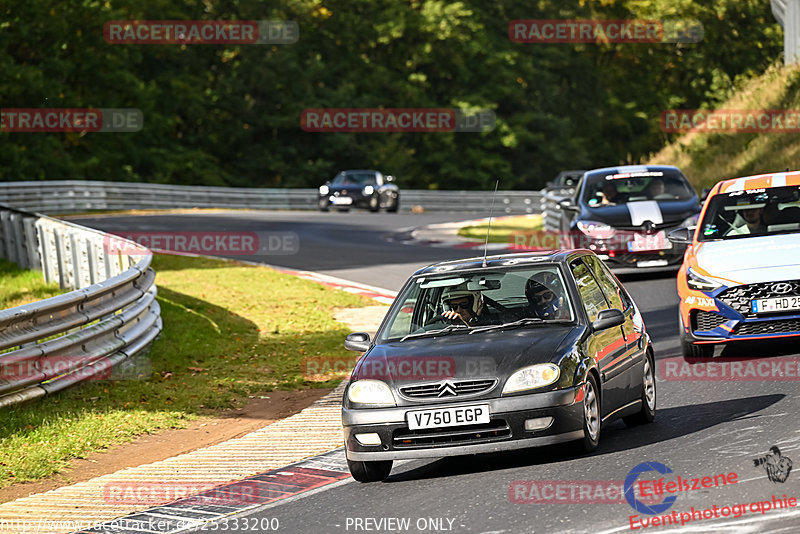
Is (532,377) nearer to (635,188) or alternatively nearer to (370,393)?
(370,393)

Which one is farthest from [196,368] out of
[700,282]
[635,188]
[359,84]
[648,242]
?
[359,84]

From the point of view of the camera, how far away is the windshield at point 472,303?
8.66 m

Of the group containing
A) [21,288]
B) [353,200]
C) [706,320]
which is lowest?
[353,200]

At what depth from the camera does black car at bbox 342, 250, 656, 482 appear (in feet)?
25.3

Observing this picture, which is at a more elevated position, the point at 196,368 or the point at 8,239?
the point at 196,368

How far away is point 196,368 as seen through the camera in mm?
13445

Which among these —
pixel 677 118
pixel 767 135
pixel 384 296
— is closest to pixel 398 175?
pixel 677 118

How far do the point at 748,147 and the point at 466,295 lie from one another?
87.0ft

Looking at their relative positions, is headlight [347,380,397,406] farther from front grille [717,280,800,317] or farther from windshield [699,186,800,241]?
Result: windshield [699,186,800,241]

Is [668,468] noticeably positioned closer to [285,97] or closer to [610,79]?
[285,97]

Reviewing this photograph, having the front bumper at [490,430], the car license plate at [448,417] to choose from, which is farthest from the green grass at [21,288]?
the car license plate at [448,417]

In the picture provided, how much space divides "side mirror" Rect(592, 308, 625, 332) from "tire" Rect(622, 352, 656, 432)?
32.0 inches

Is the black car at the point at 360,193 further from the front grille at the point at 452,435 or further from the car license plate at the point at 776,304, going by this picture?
the front grille at the point at 452,435

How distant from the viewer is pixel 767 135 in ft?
111
